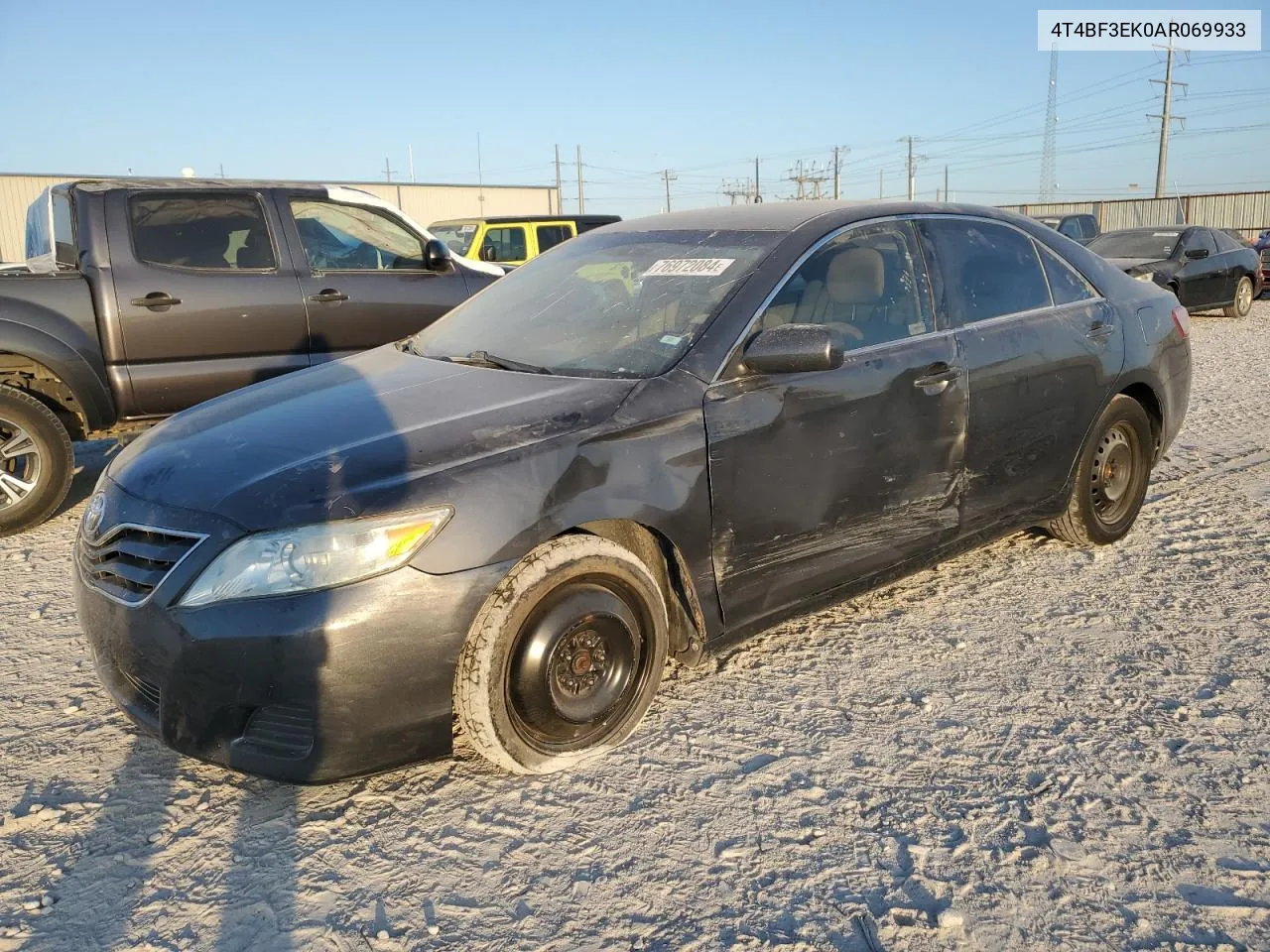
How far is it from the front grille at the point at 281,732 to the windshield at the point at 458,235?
543 inches

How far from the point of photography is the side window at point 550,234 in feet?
51.4

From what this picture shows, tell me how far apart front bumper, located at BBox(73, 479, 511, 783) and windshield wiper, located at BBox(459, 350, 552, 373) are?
91 cm

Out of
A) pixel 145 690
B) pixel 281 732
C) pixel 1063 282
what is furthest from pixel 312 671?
pixel 1063 282

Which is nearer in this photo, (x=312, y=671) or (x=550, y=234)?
(x=312, y=671)

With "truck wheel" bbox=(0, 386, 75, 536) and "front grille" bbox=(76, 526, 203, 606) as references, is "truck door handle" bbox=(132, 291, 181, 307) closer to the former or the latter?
"truck wheel" bbox=(0, 386, 75, 536)

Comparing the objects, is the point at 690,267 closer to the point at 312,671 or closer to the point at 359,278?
the point at 312,671

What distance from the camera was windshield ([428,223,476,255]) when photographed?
52.0 ft

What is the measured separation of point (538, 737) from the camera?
2.74 meters

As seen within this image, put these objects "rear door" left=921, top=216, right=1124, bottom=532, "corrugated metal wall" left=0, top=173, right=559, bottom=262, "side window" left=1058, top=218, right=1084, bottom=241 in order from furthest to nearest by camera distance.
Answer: "corrugated metal wall" left=0, top=173, right=559, bottom=262 → "side window" left=1058, top=218, right=1084, bottom=241 → "rear door" left=921, top=216, right=1124, bottom=532

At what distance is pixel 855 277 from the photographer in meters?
3.51

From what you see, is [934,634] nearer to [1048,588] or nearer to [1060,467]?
[1048,588]

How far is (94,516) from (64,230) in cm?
374

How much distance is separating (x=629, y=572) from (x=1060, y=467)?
7.35ft

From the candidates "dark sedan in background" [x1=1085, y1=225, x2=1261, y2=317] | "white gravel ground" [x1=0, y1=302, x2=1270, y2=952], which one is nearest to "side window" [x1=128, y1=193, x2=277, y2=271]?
"white gravel ground" [x1=0, y1=302, x2=1270, y2=952]
